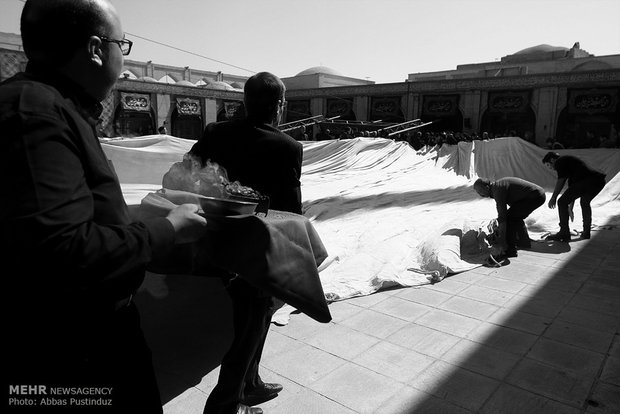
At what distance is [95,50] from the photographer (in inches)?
42.6

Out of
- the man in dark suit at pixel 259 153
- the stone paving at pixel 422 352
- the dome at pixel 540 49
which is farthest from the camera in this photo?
the dome at pixel 540 49

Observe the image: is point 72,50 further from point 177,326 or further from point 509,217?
point 509,217

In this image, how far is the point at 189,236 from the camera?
120 cm

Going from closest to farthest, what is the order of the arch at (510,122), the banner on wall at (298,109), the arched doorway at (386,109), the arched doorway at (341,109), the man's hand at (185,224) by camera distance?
the man's hand at (185,224) → the arch at (510,122) → the arched doorway at (386,109) → the arched doorway at (341,109) → the banner on wall at (298,109)

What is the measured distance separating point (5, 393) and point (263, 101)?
1.53 m

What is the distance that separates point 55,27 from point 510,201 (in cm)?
585

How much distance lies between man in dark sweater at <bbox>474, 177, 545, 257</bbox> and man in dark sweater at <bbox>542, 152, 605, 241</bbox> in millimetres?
1011

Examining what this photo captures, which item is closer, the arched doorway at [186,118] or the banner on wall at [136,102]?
the banner on wall at [136,102]

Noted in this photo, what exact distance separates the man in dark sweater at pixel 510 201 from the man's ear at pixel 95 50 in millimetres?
5472

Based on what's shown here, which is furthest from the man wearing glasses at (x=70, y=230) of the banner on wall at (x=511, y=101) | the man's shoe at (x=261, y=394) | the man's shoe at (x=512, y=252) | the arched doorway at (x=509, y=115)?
the banner on wall at (x=511, y=101)

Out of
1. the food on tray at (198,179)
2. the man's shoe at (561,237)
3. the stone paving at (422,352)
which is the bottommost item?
the man's shoe at (561,237)

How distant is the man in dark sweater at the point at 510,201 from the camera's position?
5.71 metres

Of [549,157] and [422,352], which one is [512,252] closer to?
[549,157]

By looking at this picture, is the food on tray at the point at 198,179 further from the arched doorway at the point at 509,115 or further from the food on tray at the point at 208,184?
the arched doorway at the point at 509,115
